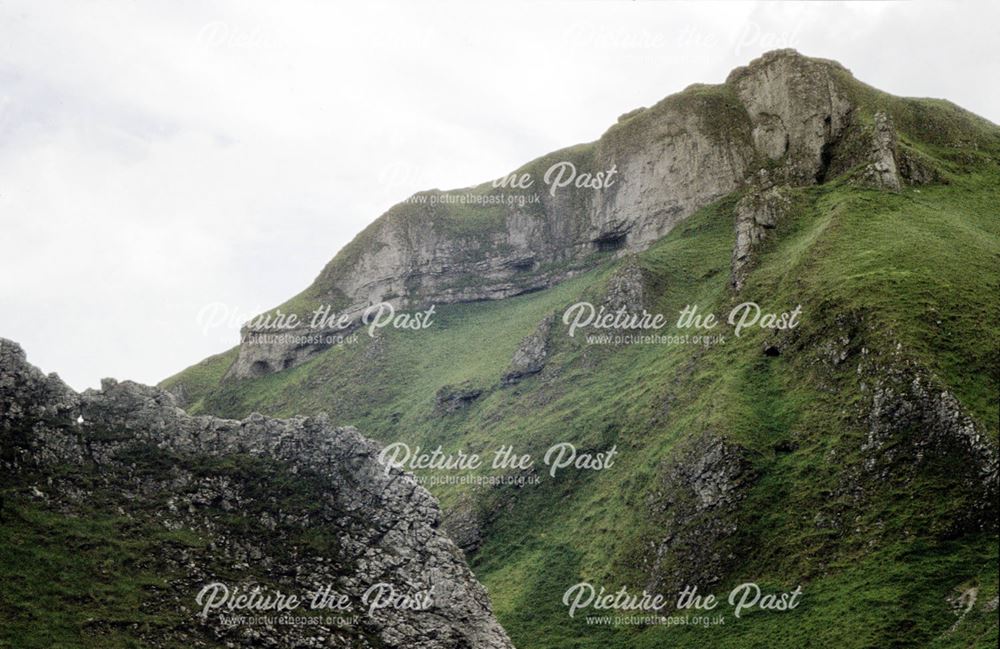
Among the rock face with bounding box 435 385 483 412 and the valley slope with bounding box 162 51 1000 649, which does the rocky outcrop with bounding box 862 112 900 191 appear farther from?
the rock face with bounding box 435 385 483 412

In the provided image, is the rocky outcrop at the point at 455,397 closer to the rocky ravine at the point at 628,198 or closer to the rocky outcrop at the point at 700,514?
the rocky ravine at the point at 628,198

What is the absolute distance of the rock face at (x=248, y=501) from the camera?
50.9m

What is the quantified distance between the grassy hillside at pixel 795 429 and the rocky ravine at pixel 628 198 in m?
6.03

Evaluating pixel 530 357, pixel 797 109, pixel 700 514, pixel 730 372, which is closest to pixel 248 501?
pixel 700 514

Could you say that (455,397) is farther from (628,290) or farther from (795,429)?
(795,429)

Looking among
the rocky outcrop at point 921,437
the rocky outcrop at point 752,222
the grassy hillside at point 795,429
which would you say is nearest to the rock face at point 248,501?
the grassy hillside at point 795,429

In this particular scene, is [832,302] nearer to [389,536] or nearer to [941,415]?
[941,415]

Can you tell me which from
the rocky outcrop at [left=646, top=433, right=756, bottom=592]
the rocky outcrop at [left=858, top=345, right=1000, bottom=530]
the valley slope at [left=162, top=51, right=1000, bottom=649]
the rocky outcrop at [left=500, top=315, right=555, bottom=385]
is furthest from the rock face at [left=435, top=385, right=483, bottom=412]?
the rocky outcrop at [left=858, top=345, right=1000, bottom=530]

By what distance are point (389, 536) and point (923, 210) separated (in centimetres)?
5546

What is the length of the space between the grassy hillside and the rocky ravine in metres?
6.03

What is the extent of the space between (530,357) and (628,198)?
29256 millimetres

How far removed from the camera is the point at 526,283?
5266 inches

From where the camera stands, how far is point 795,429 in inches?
2643

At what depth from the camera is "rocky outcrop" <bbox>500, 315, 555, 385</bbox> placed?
105m
